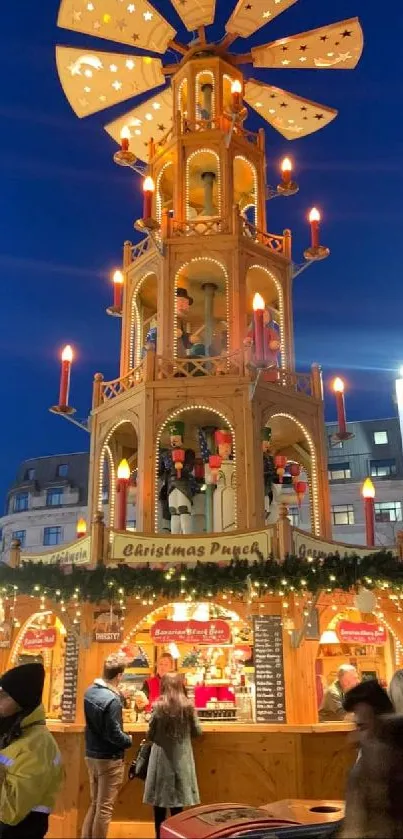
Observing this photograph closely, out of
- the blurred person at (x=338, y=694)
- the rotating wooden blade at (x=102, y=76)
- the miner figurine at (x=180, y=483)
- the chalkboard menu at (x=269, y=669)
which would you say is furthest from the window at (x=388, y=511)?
the chalkboard menu at (x=269, y=669)

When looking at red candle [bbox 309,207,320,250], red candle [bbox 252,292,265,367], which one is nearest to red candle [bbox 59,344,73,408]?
red candle [bbox 252,292,265,367]

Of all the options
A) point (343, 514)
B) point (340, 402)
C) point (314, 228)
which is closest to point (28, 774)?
point (340, 402)

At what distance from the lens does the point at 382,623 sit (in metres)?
11.9

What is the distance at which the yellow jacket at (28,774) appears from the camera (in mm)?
3971

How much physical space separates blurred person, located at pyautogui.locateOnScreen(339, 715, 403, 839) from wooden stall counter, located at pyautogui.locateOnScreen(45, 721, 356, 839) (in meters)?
7.15

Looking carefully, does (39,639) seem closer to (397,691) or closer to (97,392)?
(97,392)

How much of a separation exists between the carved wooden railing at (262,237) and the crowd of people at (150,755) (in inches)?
451

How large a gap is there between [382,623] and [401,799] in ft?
31.2

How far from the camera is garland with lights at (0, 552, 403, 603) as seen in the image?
33.7 ft

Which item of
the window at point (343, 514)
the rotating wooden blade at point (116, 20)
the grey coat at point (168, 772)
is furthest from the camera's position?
the window at point (343, 514)

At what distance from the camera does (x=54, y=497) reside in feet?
142

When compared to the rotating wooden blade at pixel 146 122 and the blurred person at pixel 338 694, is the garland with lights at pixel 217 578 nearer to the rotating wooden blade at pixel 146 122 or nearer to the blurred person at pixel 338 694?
the blurred person at pixel 338 694

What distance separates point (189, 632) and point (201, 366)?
601 cm

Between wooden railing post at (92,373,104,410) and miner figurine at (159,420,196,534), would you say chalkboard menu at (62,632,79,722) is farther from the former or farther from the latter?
wooden railing post at (92,373,104,410)
